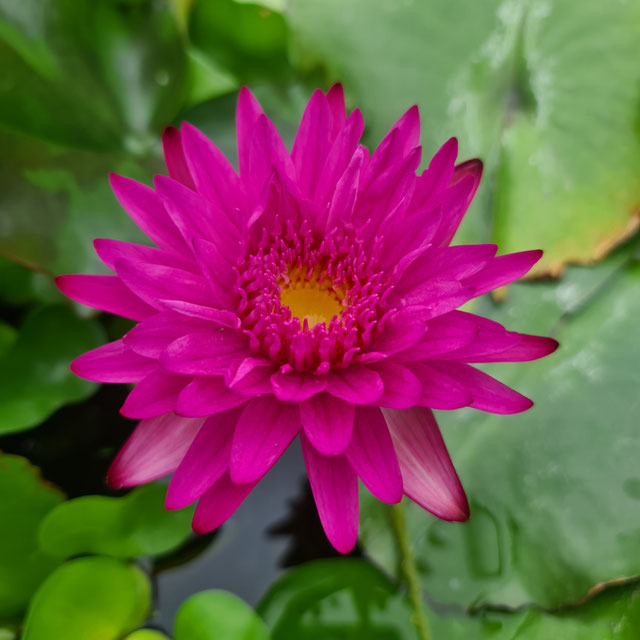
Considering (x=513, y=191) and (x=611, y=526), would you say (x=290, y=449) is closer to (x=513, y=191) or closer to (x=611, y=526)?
(x=611, y=526)

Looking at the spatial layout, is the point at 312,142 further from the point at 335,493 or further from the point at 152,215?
the point at 335,493

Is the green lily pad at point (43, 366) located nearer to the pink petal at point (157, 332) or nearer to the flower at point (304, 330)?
the flower at point (304, 330)

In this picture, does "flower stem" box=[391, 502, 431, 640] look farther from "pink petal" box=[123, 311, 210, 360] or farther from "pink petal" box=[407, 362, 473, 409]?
"pink petal" box=[123, 311, 210, 360]

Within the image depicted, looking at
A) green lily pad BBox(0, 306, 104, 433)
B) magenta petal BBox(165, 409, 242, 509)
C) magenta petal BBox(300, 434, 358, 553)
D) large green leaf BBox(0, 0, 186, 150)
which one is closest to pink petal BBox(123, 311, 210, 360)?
magenta petal BBox(165, 409, 242, 509)

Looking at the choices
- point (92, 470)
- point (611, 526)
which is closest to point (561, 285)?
point (611, 526)

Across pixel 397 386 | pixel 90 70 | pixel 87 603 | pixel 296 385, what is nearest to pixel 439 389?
pixel 397 386

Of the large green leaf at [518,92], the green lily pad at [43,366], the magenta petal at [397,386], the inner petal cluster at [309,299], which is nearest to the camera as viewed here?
the magenta petal at [397,386]

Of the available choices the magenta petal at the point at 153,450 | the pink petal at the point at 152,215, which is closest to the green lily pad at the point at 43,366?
the magenta petal at the point at 153,450

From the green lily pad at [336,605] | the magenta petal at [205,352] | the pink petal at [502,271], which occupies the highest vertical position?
the pink petal at [502,271]

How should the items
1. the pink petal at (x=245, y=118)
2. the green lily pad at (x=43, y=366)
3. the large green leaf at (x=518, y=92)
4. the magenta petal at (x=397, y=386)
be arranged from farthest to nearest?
the large green leaf at (x=518, y=92)
the green lily pad at (x=43, y=366)
the pink petal at (x=245, y=118)
the magenta petal at (x=397, y=386)
